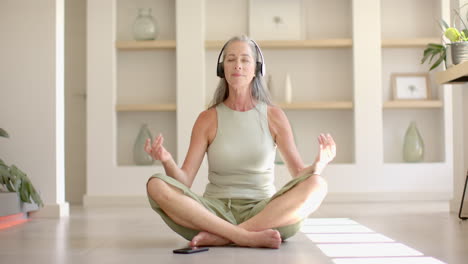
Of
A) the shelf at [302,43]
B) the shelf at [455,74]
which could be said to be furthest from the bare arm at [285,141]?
the shelf at [302,43]

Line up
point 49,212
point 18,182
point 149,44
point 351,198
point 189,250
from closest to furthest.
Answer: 1. point 189,250
2. point 18,182
3. point 49,212
4. point 351,198
5. point 149,44

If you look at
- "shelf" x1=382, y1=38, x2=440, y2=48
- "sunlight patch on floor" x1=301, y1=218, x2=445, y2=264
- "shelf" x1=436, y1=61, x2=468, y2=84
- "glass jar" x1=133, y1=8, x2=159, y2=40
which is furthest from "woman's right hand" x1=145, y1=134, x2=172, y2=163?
"shelf" x1=382, y1=38, x2=440, y2=48

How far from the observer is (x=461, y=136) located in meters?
4.59

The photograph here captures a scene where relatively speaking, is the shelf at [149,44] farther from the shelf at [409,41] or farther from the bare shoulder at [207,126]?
the bare shoulder at [207,126]

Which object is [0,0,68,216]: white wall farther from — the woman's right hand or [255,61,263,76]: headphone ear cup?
the woman's right hand

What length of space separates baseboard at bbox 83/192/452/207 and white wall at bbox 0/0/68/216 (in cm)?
140

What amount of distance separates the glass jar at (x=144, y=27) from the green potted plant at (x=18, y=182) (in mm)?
2279

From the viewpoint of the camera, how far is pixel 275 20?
6.31m

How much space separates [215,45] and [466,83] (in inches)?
92.4

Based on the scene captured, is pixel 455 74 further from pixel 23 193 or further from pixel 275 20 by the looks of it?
pixel 23 193

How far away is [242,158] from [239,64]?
0.40m

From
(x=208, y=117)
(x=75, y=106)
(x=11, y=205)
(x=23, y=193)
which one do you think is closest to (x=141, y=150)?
(x=75, y=106)

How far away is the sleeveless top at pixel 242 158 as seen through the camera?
2.96 meters

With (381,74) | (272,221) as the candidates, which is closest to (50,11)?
(272,221)
